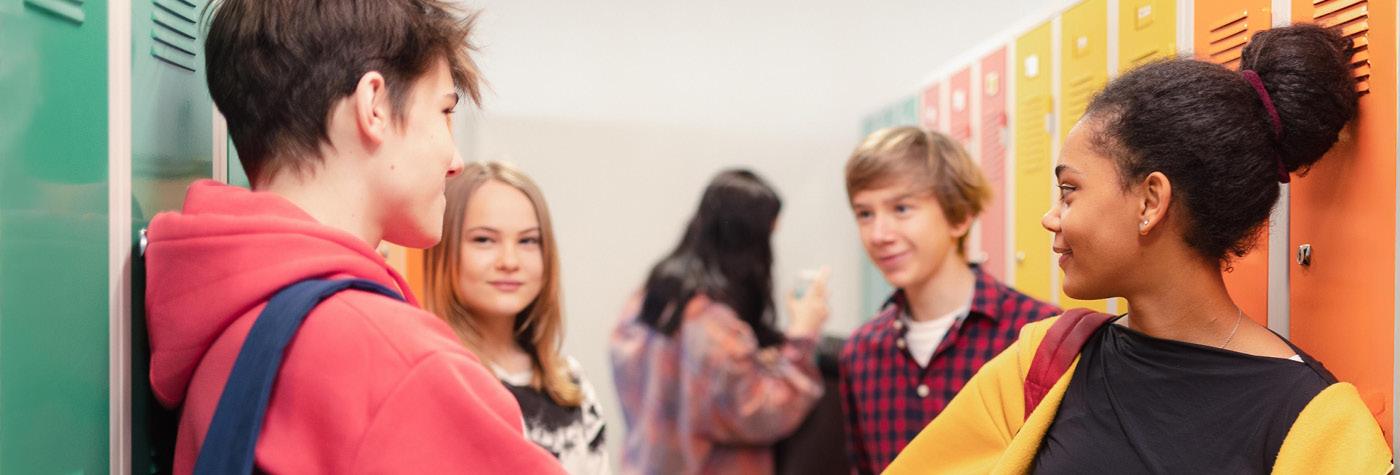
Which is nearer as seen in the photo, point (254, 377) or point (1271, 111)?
point (254, 377)

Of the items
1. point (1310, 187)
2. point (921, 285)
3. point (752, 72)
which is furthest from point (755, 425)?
point (1310, 187)

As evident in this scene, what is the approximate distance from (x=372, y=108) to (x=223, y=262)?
0.24 metres

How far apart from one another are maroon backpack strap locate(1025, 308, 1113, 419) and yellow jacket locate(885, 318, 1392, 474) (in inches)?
0.7

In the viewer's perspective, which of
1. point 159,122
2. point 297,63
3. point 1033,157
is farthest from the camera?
point 1033,157

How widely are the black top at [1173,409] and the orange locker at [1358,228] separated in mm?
160

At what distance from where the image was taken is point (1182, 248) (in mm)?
1455

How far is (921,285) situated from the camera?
8.77ft

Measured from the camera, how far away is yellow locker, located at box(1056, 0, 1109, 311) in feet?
7.75

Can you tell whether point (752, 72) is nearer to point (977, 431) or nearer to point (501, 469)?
point (977, 431)

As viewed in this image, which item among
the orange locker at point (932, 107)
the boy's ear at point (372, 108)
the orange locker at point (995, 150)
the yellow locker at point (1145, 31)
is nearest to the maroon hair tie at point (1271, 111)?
the yellow locker at point (1145, 31)

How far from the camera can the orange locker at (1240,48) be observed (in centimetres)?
172

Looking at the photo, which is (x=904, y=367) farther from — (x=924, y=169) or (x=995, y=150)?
(x=995, y=150)

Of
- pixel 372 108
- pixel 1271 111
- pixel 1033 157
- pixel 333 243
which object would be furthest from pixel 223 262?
pixel 1033 157

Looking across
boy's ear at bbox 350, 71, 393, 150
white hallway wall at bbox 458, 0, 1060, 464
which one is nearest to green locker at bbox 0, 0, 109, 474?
boy's ear at bbox 350, 71, 393, 150
